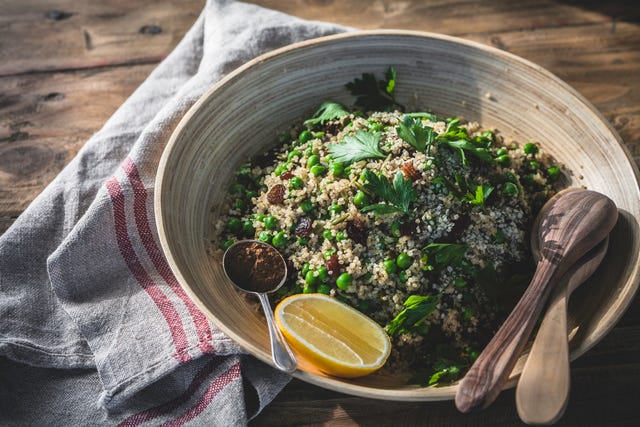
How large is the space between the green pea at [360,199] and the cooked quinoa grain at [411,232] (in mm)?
10

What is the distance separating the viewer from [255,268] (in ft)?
10.6

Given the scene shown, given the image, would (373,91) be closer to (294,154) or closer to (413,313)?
(294,154)

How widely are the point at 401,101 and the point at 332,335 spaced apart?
6.40 ft

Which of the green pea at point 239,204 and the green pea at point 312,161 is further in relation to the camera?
the green pea at point 239,204

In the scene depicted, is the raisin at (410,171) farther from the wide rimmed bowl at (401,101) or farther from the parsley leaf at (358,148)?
the wide rimmed bowl at (401,101)

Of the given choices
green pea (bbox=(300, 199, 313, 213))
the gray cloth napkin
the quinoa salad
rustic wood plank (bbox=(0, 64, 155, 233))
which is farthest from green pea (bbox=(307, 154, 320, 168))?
rustic wood plank (bbox=(0, 64, 155, 233))

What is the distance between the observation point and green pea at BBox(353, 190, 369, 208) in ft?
10.6

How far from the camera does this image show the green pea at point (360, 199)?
10.6 feet

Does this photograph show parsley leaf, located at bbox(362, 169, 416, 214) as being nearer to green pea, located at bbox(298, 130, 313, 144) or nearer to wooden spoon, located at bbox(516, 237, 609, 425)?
green pea, located at bbox(298, 130, 313, 144)

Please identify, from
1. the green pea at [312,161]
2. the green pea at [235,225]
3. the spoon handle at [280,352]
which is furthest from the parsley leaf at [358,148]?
the spoon handle at [280,352]

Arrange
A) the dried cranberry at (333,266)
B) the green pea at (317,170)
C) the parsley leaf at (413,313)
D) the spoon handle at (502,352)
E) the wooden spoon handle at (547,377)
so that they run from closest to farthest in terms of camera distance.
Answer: the wooden spoon handle at (547,377) < the spoon handle at (502,352) < the parsley leaf at (413,313) < the dried cranberry at (333,266) < the green pea at (317,170)

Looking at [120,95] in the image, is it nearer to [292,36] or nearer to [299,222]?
[292,36]

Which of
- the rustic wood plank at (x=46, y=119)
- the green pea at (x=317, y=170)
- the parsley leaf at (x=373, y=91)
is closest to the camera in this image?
the green pea at (x=317, y=170)

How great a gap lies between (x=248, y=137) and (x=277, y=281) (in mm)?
1179
